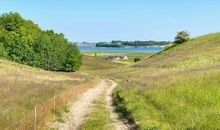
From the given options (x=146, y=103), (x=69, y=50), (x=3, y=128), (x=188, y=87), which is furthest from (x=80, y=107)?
(x=69, y=50)

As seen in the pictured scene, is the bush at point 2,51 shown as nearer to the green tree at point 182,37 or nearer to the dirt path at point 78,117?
the green tree at point 182,37

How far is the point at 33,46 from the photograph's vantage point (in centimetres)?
9919

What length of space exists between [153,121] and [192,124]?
2.31m

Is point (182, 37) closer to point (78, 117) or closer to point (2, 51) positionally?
point (2, 51)

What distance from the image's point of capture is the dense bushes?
3632 inches

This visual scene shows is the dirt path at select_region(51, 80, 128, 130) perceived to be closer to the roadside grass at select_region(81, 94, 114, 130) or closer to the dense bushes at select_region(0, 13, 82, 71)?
the roadside grass at select_region(81, 94, 114, 130)

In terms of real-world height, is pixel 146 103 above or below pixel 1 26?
below

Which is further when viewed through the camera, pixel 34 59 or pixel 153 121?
pixel 34 59

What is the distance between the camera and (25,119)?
53.5ft

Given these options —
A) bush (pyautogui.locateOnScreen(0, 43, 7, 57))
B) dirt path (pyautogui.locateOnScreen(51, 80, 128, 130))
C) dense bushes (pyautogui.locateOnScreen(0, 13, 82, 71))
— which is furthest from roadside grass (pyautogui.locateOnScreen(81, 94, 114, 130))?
dense bushes (pyautogui.locateOnScreen(0, 13, 82, 71))

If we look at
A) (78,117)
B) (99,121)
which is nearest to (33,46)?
(78,117)

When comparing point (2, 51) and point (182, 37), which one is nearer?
point (2, 51)

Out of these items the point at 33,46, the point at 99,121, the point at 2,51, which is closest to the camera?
the point at 99,121

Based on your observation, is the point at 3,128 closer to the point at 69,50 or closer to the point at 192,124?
the point at 192,124
